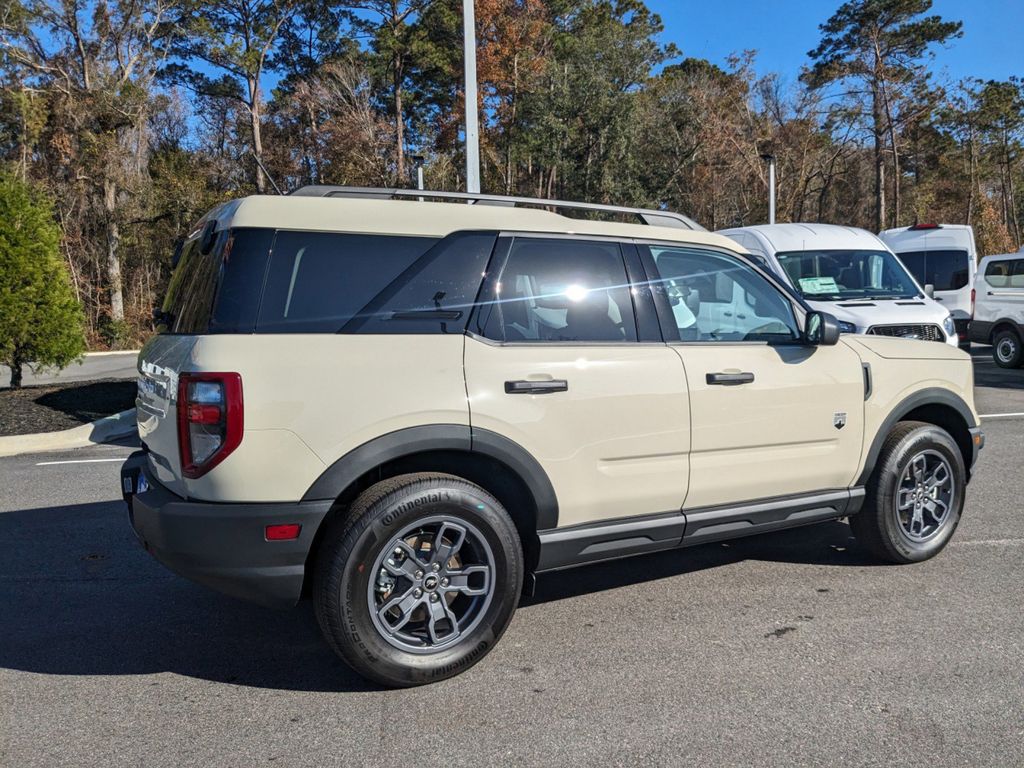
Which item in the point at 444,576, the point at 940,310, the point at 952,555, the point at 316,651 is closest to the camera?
the point at 444,576

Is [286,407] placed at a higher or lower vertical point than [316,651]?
higher

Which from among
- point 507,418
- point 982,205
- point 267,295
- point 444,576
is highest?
point 982,205

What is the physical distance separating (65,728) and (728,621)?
9.31 ft

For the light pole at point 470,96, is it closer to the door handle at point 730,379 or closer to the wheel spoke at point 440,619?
the door handle at point 730,379

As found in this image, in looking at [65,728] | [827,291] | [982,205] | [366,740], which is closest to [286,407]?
[366,740]

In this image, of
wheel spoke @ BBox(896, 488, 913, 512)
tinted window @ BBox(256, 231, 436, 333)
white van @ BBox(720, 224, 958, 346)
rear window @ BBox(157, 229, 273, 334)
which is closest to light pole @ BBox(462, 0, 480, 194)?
white van @ BBox(720, 224, 958, 346)

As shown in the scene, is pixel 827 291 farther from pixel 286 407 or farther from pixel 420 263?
pixel 286 407

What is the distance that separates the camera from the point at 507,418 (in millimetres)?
3367

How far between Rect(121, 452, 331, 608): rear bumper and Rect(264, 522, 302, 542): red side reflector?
0.01m

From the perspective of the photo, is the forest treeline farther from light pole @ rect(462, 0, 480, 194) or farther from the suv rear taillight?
the suv rear taillight

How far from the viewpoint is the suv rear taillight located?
295cm

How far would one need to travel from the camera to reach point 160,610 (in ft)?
13.7

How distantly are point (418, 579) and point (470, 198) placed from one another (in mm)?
1710

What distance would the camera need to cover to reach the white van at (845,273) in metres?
9.36
